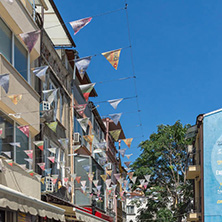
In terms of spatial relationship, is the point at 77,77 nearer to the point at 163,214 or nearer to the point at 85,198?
the point at 85,198

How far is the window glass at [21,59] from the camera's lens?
15.7 m

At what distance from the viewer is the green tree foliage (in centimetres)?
4391

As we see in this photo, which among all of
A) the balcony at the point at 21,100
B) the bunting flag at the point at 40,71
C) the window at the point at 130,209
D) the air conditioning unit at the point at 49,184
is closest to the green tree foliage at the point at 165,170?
the air conditioning unit at the point at 49,184

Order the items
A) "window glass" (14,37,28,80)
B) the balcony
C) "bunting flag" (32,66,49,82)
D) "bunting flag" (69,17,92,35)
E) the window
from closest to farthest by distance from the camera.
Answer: "bunting flag" (69,17,92,35)
the balcony
"bunting flag" (32,66,49,82)
"window glass" (14,37,28,80)
the window

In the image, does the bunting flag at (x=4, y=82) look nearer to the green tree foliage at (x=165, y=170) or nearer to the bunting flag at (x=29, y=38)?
the bunting flag at (x=29, y=38)

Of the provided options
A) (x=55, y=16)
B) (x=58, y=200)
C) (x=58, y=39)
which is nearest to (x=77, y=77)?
(x=58, y=39)

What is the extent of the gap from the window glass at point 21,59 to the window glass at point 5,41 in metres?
0.62

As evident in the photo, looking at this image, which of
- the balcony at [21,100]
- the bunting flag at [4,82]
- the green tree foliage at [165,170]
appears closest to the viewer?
the bunting flag at [4,82]

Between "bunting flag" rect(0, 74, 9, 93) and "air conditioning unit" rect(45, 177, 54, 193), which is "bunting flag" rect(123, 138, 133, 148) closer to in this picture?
"air conditioning unit" rect(45, 177, 54, 193)

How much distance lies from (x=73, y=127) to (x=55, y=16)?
256 inches

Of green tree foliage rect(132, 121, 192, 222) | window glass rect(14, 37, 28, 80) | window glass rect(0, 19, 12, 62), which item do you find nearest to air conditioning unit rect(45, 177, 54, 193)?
window glass rect(14, 37, 28, 80)

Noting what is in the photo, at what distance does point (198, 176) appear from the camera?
1464 inches

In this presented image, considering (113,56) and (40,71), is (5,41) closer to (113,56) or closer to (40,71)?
(40,71)

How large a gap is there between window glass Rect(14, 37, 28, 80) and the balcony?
1.44ft
